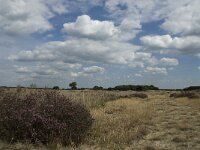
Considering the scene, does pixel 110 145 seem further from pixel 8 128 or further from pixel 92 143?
pixel 8 128

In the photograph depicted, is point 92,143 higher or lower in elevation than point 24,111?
lower

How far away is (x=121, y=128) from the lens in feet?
50.5

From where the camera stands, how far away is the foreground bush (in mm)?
11855

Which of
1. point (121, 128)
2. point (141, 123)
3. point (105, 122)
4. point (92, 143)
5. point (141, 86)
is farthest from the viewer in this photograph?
point (141, 86)

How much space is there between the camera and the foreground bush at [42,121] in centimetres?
1186

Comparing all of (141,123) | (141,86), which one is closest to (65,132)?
(141,123)

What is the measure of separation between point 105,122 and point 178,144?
14.4 feet

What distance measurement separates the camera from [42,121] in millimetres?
11844

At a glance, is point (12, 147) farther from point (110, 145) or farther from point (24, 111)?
point (110, 145)

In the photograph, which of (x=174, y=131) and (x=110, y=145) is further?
(x=174, y=131)

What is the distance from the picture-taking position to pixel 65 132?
12.1 metres

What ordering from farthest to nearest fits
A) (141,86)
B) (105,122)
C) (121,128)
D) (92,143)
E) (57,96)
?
(141,86)
(105,122)
(121,128)
(57,96)
(92,143)

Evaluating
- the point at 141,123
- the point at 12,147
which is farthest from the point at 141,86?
the point at 12,147

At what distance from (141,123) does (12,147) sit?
332 inches
